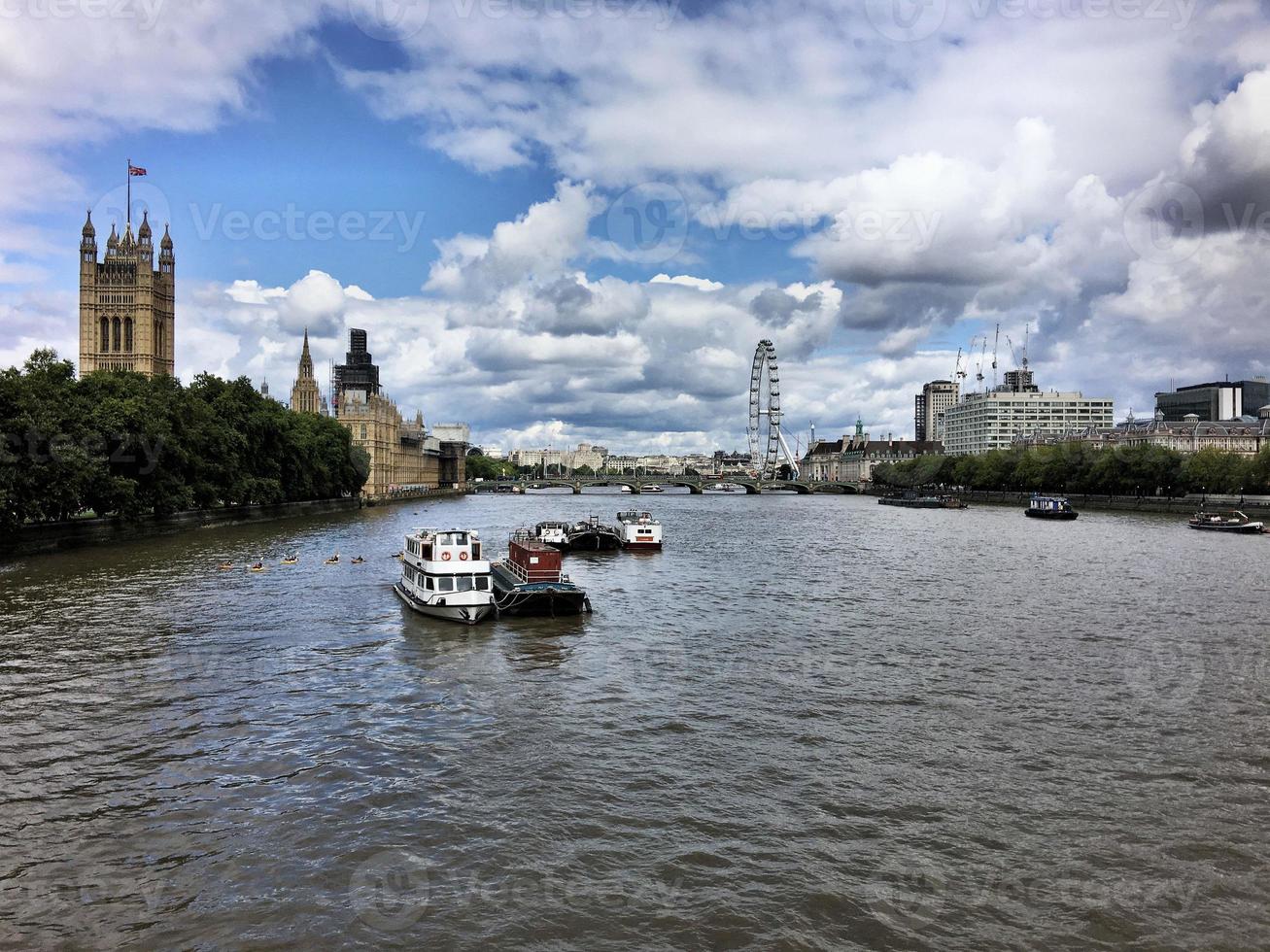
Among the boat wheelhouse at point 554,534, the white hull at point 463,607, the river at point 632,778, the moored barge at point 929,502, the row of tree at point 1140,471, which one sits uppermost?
the row of tree at point 1140,471

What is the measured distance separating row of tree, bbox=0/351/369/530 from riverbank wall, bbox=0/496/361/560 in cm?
108

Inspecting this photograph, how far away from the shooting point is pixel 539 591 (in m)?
40.2

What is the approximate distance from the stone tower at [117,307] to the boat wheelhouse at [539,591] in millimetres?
158174

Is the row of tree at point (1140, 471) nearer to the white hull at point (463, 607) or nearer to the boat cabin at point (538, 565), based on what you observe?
the boat cabin at point (538, 565)

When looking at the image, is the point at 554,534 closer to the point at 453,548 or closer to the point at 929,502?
the point at 453,548

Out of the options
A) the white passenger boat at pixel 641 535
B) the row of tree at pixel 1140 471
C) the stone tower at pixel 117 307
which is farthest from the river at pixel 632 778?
the stone tower at pixel 117 307

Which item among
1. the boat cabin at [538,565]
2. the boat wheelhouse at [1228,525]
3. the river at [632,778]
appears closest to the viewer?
the river at [632,778]

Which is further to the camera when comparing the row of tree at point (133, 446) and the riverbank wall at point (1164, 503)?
the riverbank wall at point (1164, 503)

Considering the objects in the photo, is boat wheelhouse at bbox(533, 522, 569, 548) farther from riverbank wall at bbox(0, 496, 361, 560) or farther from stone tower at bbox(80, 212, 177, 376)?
stone tower at bbox(80, 212, 177, 376)

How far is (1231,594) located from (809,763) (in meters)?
38.8

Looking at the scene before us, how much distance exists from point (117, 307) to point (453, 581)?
17121cm

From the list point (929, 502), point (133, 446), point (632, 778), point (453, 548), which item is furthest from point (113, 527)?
point (929, 502)

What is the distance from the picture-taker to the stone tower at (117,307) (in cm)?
17475

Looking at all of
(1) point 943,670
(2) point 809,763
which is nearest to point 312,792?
(2) point 809,763
